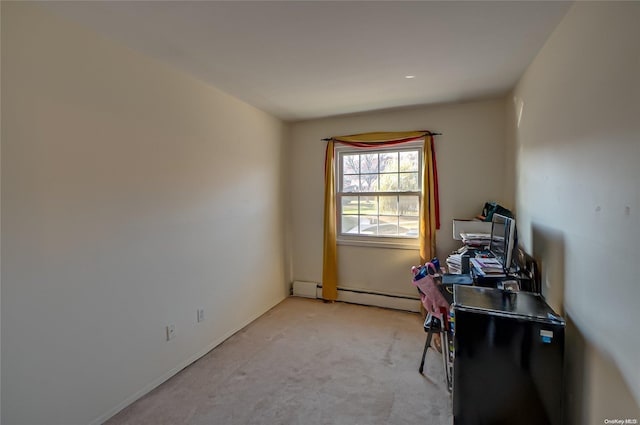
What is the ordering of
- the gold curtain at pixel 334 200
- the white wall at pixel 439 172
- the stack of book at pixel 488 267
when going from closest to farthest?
the stack of book at pixel 488 267 < the white wall at pixel 439 172 < the gold curtain at pixel 334 200

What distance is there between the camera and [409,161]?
11.8 feet

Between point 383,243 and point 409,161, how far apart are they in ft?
3.49

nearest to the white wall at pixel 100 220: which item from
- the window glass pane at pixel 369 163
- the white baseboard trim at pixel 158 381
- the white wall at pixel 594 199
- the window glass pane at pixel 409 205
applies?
the white baseboard trim at pixel 158 381

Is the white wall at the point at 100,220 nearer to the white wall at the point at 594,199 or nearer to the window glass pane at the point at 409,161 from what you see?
the window glass pane at the point at 409,161

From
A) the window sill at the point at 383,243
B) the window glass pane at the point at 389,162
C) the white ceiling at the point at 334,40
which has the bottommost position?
the window sill at the point at 383,243

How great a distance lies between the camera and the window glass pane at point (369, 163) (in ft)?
12.4

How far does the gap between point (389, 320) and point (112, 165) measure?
9.69 ft

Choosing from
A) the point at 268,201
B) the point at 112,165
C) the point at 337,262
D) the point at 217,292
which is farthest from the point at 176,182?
the point at 337,262

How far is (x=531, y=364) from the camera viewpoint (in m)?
1.48

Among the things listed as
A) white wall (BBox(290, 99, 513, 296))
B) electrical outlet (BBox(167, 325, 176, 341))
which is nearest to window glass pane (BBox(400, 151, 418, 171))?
white wall (BBox(290, 99, 513, 296))

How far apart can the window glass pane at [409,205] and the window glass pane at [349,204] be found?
57 centimetres

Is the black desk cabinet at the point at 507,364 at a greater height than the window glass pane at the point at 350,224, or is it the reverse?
the window glass pane at the point at 350,224

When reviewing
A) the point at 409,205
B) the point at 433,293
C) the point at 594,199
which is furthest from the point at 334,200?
the point at 594,199

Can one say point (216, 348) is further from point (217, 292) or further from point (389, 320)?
point (389, 320)
